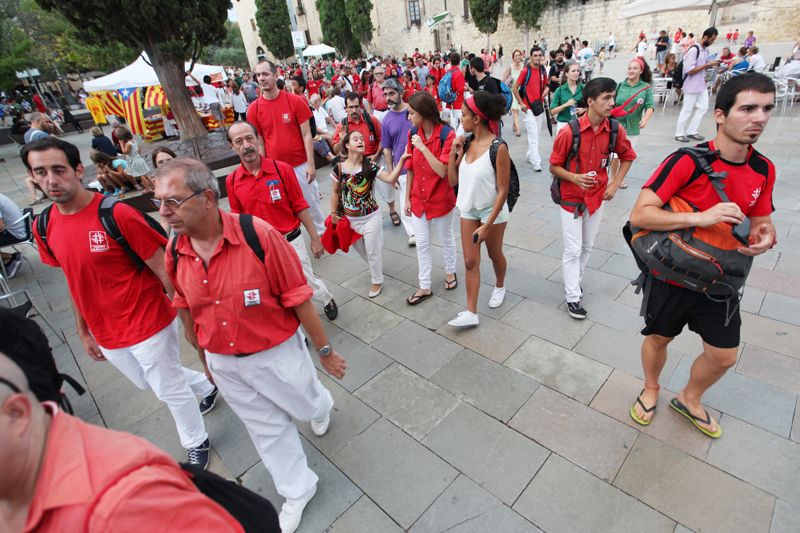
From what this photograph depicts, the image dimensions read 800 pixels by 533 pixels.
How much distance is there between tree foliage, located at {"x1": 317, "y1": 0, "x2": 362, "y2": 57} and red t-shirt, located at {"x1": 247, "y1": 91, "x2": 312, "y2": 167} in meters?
46.5

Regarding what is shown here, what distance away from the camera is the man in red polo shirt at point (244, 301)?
192cm

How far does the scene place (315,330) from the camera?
87.8 inches

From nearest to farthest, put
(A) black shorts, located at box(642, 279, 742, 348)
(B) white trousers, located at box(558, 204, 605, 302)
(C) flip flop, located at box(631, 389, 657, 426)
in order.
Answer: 1. (A) black shorts, located at box(642, 279, 742, 348)
2. (C) flip flop, located at box(631, 389, 657, 426)
3. (B) white trousers, located at box(558, 204, 605, 302)

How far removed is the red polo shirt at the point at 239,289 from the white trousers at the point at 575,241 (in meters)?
2.63

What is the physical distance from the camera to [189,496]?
941 millimetres

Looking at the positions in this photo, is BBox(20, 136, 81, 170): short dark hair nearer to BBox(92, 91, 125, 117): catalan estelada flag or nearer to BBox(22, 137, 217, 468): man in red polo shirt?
BBox(22, 137, 217, 468): man in red polo shirt

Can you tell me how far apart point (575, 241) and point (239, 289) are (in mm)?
2977

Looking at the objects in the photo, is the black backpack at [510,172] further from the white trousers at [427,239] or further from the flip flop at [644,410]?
the flip flop at [644,410]

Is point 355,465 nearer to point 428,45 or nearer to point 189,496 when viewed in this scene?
point 189,496

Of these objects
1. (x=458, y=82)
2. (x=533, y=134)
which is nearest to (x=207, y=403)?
(x=533, y=134)

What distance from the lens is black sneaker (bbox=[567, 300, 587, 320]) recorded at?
12.9 ft

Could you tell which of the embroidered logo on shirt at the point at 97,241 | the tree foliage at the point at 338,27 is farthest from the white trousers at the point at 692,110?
the tree foliage at the point at 338,27

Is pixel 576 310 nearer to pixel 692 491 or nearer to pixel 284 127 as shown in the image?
pixel 692 491

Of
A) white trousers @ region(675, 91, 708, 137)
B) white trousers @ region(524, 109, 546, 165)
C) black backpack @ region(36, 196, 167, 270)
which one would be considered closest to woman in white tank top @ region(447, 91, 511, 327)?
black backpack @ region(36, 196, 167, 270)
